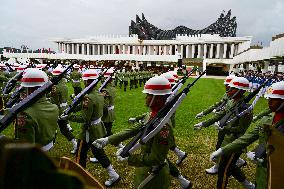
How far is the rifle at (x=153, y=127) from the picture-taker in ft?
10.7

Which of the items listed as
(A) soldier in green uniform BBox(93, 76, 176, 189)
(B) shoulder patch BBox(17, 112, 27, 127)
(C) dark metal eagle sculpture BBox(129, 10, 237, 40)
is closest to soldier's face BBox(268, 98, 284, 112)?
(A) soldier in green uniform BBox(93, 76, 176, 189)

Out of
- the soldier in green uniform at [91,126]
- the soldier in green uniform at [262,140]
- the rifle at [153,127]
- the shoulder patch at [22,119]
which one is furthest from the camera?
the soldier in green uniform at [91,126]

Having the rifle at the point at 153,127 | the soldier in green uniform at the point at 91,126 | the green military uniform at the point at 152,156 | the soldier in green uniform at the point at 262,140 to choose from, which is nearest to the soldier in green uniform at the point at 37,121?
the green military uniform at the point at 152,156

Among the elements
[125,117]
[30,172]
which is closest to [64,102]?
[125,117]

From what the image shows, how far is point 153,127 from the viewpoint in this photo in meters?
3.44

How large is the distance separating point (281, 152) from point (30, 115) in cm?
275

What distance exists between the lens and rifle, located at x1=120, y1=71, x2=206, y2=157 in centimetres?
327

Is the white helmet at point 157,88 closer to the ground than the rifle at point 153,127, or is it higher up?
higher up

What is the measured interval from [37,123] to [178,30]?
4995 inches

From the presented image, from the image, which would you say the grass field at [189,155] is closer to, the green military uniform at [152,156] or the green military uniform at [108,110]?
the green military uniform at [108,110]

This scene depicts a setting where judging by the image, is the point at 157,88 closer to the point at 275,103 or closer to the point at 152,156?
the point at 152,156

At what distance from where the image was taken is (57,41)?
117 metres

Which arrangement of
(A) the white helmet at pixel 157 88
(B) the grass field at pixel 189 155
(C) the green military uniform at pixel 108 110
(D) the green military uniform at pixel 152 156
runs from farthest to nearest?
(C) the green military uniform at pixel 108 110 → (B) the grass field at pixel 189 155 → (A) the white helmet at pixel 157 88 → (D) the green military uniform at pixel 152 156

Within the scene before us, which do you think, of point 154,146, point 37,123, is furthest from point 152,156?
point 37,123
